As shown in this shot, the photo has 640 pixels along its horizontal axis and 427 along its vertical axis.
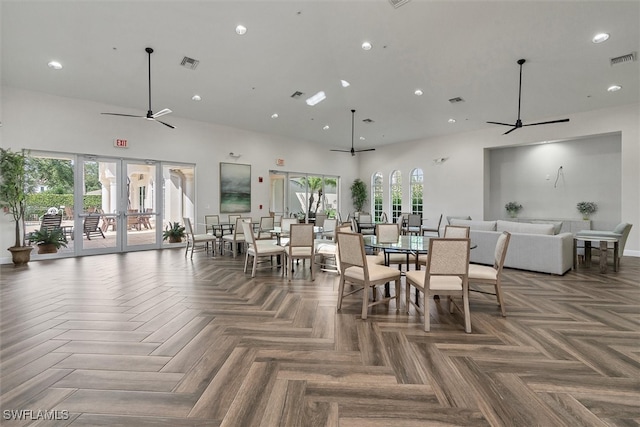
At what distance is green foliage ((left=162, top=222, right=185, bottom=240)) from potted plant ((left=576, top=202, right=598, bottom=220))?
11.0m

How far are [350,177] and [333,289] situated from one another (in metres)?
8.60

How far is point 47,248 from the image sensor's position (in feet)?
20.5

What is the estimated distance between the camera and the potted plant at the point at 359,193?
12086 mm

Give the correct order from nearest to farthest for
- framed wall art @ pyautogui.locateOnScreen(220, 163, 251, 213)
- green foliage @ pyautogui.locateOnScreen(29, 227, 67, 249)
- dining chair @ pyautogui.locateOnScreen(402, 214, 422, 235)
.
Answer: green foliage @ pyautogui.locateOnScreen(29, 227, 67, 249), dining chair @ pyautogui.locateOnScreen(402, 214, 422, 235), framed wall art @ pyautogui.locateOnScreen(220, 163, 251, 213)

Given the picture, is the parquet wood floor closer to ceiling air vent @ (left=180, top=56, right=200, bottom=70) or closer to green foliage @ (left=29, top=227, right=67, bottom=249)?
green foliage @ (left=29, top=227, right=67, bottom=249)

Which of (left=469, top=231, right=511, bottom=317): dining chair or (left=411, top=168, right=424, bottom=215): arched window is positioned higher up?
(left=411, top=168, right=424, bottom=215): arched window

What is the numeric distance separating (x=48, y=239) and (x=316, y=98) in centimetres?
660

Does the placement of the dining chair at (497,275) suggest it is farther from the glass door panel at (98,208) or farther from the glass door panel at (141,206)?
the glass door panel at (98,208)

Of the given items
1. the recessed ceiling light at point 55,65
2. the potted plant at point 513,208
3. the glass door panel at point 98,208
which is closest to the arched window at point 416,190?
the potted plant at point 513,208

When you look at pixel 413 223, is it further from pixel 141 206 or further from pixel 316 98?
pixel 141 206

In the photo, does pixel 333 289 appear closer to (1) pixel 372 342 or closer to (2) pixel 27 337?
(1) pixel 372 342

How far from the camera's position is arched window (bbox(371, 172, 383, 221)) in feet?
39.6

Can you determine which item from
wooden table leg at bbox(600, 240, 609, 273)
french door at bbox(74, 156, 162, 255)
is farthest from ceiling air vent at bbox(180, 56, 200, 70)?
wooden table leg at bbox(600, 240, 609, 273)

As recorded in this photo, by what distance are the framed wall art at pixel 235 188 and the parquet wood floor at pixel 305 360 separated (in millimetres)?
5032
